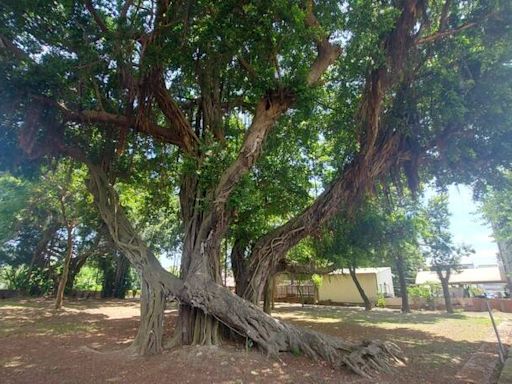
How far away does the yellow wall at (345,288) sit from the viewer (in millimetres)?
22906

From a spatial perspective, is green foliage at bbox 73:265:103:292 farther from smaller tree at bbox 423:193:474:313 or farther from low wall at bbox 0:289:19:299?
smaller tree at bbox 423:193:474:313

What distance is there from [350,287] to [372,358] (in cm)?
1899

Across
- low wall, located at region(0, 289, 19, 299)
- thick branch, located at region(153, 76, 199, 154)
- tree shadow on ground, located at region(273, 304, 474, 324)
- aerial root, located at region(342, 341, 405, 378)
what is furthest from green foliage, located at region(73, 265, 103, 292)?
→ aerial root, located at region(342, 341, 405, 378)

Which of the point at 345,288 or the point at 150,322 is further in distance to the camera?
the point at 345,288

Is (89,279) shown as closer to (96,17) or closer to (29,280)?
(29,280)

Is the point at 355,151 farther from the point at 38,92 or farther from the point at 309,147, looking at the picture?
the point at 38,92

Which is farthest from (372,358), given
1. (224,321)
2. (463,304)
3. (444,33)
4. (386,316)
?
(463,304)

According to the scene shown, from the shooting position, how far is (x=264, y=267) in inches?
288

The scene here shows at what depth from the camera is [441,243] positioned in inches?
615

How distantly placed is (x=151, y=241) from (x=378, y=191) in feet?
52.5

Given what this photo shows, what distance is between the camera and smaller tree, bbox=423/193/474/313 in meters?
15.6

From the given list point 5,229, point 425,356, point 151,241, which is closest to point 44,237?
point 5,229

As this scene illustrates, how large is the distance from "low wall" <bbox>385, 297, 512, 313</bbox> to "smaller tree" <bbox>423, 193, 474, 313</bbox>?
1.75 metres

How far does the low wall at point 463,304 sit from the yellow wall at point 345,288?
2.53 meters
